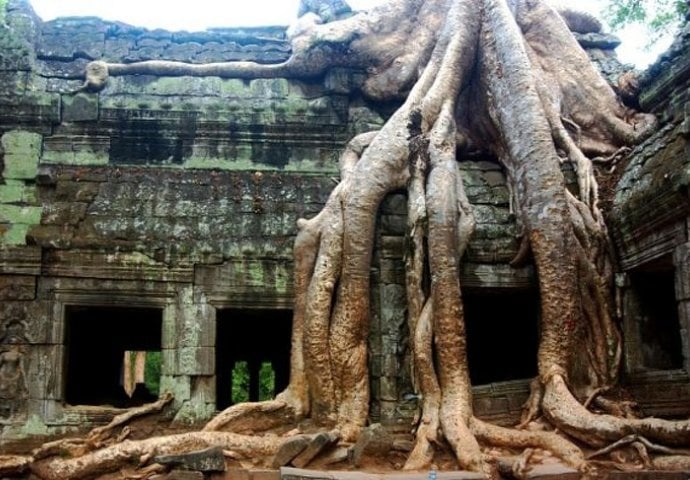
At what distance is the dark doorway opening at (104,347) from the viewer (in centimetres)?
733

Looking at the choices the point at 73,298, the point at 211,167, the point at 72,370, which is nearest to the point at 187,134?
the point at 211,167

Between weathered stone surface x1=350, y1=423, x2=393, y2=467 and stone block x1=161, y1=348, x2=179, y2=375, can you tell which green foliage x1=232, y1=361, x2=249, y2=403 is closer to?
stone block x1=161, y1=348, x2=179, y2=375

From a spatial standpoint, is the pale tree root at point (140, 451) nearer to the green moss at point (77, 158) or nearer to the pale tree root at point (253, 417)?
the pale tree root at point (253, 417)

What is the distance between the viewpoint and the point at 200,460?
17.1 ft

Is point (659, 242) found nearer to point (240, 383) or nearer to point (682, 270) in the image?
point (682, 270)

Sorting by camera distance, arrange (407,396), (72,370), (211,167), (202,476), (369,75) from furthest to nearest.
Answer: (72,370) → (369,75) → (211,167) → (407,396) → (202,476)

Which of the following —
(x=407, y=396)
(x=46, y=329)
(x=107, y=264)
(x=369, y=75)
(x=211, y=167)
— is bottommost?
(x=407, y=396)

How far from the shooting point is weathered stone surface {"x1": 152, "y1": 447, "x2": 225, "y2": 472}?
205 inches

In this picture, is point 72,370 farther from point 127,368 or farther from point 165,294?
point 127,368

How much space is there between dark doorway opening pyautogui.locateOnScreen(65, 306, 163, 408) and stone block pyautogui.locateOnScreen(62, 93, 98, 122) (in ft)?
5.56

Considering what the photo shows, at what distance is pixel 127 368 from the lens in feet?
51.9

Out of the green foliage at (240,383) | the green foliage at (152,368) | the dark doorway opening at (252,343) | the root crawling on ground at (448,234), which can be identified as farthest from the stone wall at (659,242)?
the green foliage at (152,368)

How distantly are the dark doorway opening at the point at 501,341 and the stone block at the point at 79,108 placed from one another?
388 centimetres

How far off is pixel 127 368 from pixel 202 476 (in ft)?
36.7
